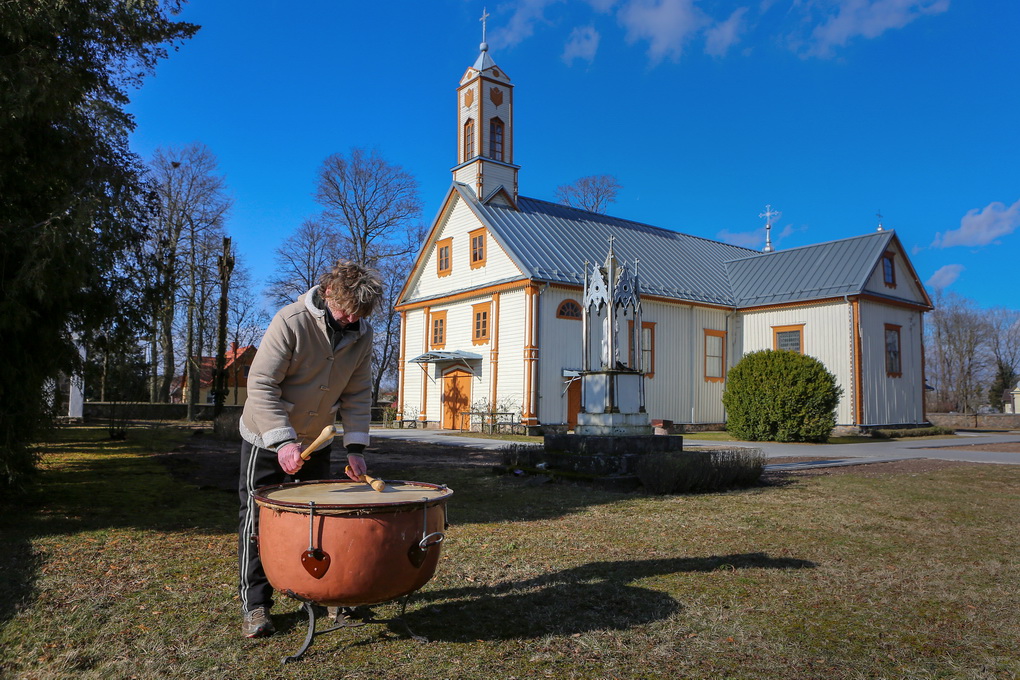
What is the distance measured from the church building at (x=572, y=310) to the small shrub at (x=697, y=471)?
1176 cm

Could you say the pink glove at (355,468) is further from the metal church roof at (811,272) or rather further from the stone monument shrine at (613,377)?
the metal church roof at (811,272)

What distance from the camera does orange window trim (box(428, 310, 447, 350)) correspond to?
26156 mm

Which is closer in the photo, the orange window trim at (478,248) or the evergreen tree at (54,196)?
the evergreen tree at (54,196)

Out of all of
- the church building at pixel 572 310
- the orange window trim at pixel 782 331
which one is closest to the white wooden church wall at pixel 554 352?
the church building at pixel 572 310

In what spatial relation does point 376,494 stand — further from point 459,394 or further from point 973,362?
point 973,362

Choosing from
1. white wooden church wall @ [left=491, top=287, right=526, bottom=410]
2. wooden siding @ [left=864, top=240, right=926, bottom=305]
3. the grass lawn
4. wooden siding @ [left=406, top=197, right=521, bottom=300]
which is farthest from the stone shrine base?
wooden siding @ [left=864, top=240, right=926, bottom=305]

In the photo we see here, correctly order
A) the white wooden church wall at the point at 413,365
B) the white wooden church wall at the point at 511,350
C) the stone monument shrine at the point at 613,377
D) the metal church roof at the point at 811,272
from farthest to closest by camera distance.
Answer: the white wooden church wall at the point at 413,365
the metal church roof at the point at 811,272
the white wooden church wall at the point at 511,350
the stone monument shrine at the point at 613,377

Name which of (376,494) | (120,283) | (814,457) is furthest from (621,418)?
(376,494)

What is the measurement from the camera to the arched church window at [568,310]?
2241cm

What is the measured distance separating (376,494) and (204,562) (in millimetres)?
2566

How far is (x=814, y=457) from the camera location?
1452cm

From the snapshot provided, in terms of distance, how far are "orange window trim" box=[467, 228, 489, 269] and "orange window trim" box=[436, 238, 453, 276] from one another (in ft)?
4.50

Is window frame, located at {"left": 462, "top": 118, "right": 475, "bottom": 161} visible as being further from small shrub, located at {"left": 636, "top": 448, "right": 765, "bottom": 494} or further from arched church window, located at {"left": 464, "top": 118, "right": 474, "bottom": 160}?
small shrub, located at {"left": 636, "top": 448, "right": 765, "bottom": 494}

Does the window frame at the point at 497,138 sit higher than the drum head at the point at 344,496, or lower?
higher
